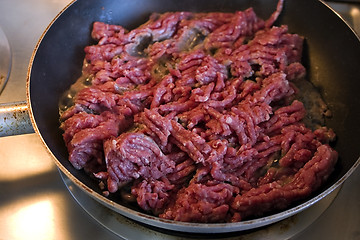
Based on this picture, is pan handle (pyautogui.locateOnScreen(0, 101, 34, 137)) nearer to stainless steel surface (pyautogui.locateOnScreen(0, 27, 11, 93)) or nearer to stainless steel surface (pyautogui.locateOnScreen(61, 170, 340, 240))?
stainless steel surface (pyautogui.locateOnScreen(61, 170, 340, 240))

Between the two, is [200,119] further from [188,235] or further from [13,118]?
[13,118]

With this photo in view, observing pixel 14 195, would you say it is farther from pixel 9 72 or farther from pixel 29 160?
pixel 9 72

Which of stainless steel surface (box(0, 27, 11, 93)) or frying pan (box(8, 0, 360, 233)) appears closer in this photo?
frying pan (box(8, 0, 360, 233))

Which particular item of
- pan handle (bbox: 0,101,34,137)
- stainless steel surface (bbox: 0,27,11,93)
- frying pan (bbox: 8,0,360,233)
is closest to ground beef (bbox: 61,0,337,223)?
frying pan (bbox: 8,0,360,233)

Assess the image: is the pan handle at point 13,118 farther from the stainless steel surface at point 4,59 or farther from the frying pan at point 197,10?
the stainless steel surface at point 4,59

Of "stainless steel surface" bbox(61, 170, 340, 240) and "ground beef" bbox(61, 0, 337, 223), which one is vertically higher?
"ground beef" bbox(61, 0, 337, 223)

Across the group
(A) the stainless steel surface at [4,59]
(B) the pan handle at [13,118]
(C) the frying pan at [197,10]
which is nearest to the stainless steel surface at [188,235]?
(C) the frying pan at [197,10]

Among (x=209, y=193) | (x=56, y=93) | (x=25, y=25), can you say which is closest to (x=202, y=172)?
(x=209, y=193)

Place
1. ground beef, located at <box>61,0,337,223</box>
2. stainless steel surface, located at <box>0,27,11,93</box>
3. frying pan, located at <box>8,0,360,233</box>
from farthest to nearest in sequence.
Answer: stainless steel surface, located at <box>0,27,11,93</box>, frying pan, located at <box>8,0,360,233</box>, ground beef, located at <box>61,0,337,223</box>
